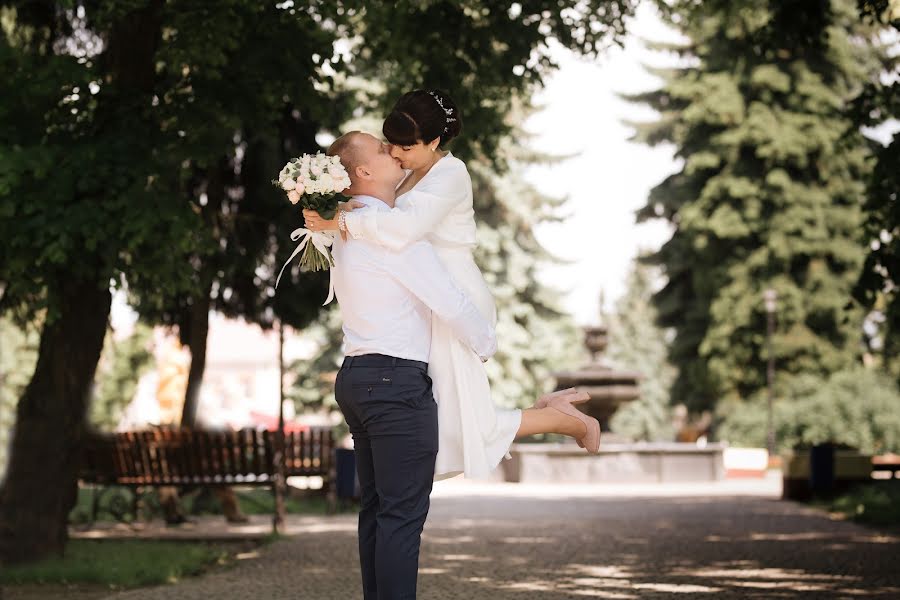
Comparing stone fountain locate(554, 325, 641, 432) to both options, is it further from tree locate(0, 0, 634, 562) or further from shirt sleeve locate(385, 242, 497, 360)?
shirt sleeve locate(385, 242, 497, 360)

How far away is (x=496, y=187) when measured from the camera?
41906mm

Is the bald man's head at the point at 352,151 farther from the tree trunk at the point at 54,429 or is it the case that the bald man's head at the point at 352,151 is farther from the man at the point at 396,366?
the tree trunk at the point at 54,429

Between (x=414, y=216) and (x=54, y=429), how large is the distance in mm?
7304

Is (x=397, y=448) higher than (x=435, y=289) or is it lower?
lower

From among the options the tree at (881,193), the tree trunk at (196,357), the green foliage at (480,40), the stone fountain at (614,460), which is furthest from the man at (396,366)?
the stone fountain at (614,460)

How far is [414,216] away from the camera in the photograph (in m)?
5.21

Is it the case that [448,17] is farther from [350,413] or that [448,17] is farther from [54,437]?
[350,413]

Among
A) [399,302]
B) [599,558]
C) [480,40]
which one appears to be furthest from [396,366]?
[480,40]

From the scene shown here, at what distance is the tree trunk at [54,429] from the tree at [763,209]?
102ft

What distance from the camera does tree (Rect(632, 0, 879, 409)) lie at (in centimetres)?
4131

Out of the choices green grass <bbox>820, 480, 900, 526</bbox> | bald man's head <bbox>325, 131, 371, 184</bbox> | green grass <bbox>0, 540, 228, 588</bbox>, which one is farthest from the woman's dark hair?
green grass <bbox>820, 480, 900, 526</bbox>

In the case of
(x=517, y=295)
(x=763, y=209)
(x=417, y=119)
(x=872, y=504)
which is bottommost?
(x=872, y=504)

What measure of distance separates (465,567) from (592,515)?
6.65 m

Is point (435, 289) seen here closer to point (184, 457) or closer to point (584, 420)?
point (584, 420)
